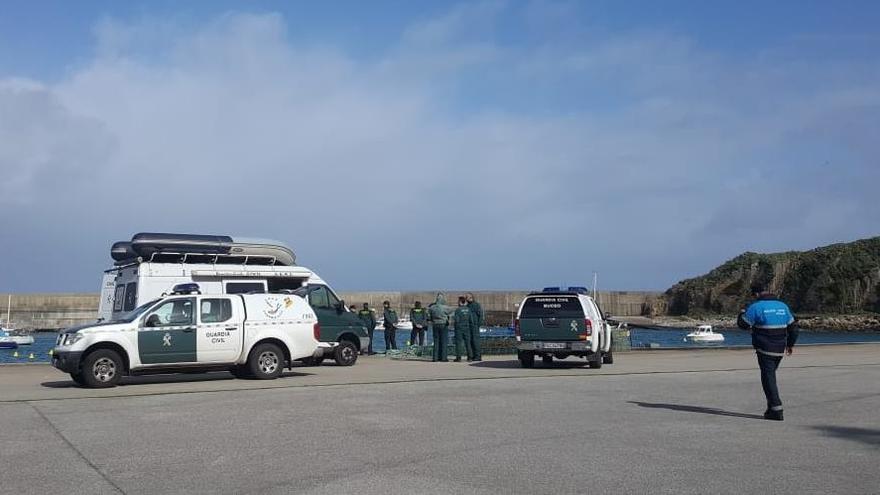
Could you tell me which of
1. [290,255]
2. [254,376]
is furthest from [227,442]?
[290,255]

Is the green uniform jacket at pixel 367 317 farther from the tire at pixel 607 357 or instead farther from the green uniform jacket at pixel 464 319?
the tire at pixel 607 357

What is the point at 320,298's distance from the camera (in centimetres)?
2333

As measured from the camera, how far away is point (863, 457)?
31.2 feet

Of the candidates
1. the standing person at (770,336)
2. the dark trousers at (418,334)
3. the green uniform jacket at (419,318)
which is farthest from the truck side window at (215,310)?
the dark trousers at (418,334)

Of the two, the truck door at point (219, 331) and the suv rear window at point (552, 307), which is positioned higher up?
the suv rear window at point (552, 307)

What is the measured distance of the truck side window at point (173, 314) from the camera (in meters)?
17.8

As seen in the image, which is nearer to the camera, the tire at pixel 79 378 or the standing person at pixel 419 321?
the tire at pixel 79 378

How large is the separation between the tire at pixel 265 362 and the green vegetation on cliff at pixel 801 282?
98326 millimetres

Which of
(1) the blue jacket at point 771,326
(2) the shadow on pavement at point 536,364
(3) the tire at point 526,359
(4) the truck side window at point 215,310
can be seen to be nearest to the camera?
(1) the blue jacket at point 771,326

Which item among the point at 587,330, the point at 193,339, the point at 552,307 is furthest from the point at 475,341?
the point at 193,339

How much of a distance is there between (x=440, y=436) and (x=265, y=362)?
8.65m

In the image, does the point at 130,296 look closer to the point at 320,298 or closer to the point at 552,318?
the point at 320,298

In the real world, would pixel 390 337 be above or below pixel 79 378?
above

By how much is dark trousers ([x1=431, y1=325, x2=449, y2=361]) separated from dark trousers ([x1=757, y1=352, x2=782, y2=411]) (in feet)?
43.3
